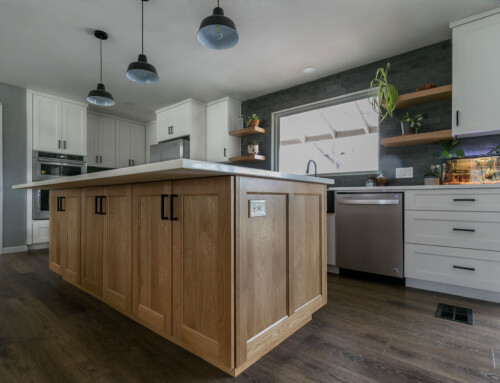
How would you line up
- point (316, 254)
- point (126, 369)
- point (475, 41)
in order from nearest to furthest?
point (126, 369) → point (316, 254) → point (475, 41)

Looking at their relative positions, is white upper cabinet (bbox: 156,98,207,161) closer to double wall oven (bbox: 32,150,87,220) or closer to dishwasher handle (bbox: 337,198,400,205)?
double wall oven (bbox: 32,150,87,220)

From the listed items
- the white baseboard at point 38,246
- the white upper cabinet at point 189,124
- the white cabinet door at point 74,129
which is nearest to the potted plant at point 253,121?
the white upper cabinet at point 189,124

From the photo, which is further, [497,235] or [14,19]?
[14,19]

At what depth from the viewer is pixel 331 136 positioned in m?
3.70

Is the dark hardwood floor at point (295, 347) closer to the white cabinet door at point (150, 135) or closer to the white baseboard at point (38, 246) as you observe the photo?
the white baseboard at point (38, 246)

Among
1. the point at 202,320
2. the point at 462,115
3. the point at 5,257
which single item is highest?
the point at 462,115

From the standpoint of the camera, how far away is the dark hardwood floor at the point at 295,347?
1225 mm

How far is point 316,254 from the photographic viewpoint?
1.80m

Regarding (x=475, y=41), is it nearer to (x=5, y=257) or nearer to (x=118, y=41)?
(x=118, y=41)

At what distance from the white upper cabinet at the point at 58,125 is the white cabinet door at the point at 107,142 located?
0.59 meters

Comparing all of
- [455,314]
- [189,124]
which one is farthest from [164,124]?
[455,314]

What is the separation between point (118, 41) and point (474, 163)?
379 centimetres

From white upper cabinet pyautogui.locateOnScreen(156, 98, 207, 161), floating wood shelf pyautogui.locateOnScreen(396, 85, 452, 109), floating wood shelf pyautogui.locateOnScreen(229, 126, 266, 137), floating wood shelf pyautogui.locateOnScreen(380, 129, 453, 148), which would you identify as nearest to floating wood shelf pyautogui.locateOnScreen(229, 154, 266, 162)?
floating wood shelf pyautogui.locateOnScreen(229, 126, 266, 137)

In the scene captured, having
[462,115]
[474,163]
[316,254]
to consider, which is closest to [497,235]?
[474,163]
